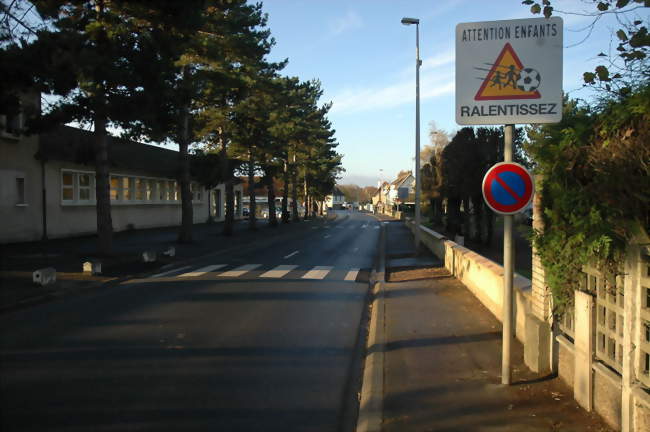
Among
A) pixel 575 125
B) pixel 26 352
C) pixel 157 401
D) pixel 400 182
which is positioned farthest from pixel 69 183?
pixel 400 182

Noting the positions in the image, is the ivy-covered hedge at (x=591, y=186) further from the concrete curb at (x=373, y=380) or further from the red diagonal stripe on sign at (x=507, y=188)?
the concrete curb at (x=373, y=380)

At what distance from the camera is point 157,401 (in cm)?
545

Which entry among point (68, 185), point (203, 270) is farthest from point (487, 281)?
point (68, 185)

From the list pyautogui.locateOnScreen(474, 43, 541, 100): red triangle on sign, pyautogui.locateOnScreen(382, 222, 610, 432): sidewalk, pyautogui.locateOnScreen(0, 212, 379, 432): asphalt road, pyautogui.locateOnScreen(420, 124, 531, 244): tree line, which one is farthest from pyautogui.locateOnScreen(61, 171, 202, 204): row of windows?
pyautogui.locateOnScreen(474, 43, 541, 100): red triangle on sign

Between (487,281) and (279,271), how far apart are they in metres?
7.56

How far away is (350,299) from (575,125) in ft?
24.8

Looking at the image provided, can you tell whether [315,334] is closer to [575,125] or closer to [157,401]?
[157,401]

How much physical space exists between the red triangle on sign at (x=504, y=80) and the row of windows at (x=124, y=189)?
24.3 metres

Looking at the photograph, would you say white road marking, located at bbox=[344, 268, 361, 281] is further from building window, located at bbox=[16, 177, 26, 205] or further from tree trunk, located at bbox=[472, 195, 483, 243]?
building window, located at bbox=[16, 177, 26, 205]

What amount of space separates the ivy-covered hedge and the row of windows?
82.0 feet

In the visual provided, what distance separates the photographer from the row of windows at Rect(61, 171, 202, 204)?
27047 millimetres

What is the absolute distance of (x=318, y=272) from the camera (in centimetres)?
1641

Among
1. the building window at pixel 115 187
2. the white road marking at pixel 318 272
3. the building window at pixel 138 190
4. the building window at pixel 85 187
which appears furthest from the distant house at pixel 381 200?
the white road marking at pixel 318 272

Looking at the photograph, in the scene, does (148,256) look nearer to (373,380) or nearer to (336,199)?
(373,380)
